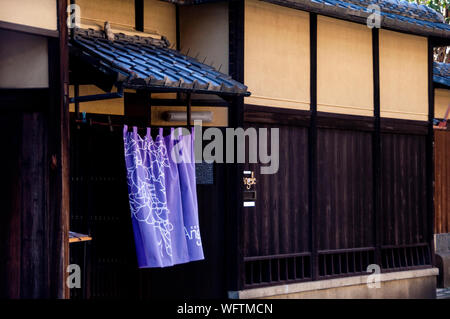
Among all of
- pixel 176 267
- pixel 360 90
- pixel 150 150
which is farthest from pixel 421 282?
pixel 150 150

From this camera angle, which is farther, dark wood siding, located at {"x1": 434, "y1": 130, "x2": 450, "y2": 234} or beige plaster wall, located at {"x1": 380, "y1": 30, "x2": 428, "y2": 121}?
dark wood siding, located at {"x1": 434, "y1": 130, "x2": 450, "y2": 234}

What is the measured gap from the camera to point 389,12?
52.1 ft

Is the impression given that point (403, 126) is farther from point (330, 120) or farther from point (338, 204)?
point (338, 204)

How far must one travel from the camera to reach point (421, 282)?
16672 millimetres

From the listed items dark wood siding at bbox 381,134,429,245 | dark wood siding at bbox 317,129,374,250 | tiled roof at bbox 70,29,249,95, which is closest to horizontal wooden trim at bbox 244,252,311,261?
dark wood siding at bbox 317,129,374,250

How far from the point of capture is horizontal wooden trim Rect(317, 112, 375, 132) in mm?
14695

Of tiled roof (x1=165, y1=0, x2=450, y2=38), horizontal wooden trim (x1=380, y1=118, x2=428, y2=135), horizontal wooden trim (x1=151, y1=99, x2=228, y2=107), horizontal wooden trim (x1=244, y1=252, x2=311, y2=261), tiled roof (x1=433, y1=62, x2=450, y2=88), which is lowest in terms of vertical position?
horizontal wooden trim (x1=244, y1=252, x2=311, y2=261)

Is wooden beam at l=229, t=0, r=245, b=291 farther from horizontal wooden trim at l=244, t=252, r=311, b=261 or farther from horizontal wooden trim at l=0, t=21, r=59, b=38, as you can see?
horizontal wooden trim at l=0, t=21, r=59, b=38

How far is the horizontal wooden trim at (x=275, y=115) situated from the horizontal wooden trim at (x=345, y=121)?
394mm

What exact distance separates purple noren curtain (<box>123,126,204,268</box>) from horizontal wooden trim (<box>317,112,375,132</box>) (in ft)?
11.4

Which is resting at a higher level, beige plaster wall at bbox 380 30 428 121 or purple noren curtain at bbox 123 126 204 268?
beige plaster wall at bbox 380 30 428 121

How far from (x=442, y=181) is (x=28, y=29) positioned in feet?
40.2

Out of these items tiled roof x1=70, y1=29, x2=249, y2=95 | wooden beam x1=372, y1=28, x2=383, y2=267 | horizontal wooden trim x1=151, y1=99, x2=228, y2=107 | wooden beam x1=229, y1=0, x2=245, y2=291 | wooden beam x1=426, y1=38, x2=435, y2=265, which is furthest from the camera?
wooden beam x1=426, y1=38, x2=435, y2=265

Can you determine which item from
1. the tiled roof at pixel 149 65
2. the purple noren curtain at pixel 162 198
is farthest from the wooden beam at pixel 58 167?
the purple noren curtain at pixel 162 198
